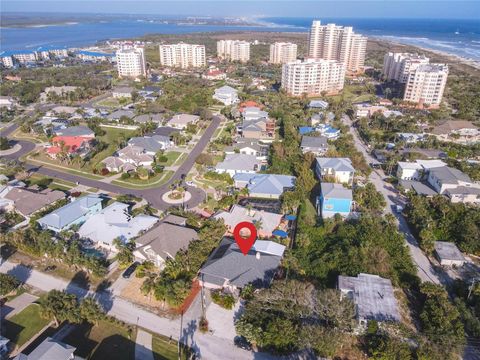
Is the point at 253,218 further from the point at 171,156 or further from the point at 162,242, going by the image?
the point at 171,156

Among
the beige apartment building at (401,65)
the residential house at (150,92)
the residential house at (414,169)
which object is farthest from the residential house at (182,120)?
the beige apartment building at (401,65)

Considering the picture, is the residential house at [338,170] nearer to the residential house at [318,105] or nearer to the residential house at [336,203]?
the residential house at [336,203]

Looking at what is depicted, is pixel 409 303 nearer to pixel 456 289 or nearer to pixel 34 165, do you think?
pixel 456 289

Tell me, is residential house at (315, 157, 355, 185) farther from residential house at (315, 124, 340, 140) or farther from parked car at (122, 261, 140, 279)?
parked car at (122, 261, 140, 279)

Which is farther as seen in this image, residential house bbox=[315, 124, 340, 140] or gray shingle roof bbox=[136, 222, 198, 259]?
residential house bbox=[315, 124, 340, 140]

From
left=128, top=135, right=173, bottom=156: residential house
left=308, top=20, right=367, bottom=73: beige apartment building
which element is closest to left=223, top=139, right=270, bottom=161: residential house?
left=128, top=135, right=173, bottom=156: residential house

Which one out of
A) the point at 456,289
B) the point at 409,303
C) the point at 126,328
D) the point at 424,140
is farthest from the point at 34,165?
the point at 424,140

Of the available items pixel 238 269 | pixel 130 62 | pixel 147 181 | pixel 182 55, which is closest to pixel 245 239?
pixel 238 269
